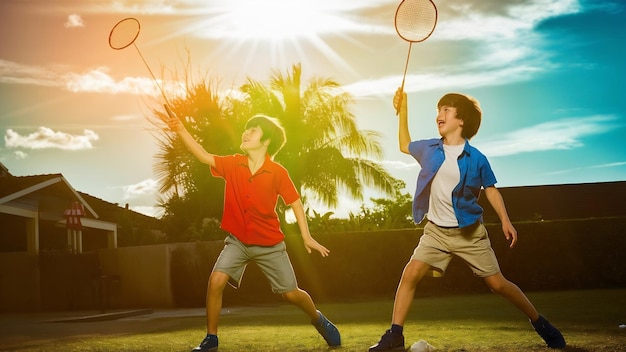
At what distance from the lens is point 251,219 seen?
6484mm

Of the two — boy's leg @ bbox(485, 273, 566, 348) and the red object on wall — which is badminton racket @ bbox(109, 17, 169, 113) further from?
the red object on wall

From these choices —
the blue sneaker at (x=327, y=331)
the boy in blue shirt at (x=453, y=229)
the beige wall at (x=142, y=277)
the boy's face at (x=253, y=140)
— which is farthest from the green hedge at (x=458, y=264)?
the boy in blue shirt at (x=453, y=229)

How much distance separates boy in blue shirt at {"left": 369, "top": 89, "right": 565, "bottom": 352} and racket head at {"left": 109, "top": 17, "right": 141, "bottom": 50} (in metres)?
3.46

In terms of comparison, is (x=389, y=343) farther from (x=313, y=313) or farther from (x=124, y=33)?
(x=124, y=33)

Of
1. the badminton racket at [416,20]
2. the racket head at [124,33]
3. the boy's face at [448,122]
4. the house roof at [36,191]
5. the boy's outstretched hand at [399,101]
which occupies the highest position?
the house roof at [36,191]

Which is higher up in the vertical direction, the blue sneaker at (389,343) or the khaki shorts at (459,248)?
the khaki shorts at (459,248)

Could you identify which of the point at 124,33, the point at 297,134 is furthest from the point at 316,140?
the point at 124,33

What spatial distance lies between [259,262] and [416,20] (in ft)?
8.24

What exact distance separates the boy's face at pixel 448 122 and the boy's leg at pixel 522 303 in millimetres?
1124

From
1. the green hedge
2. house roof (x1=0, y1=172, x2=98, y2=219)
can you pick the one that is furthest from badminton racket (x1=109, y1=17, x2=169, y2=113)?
house roof (x1=0, y1=172, x2=98, y2=219)

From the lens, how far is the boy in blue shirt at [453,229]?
6.06 meters

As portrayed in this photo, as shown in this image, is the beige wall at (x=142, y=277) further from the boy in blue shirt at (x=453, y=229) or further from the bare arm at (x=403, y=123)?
the boy in blue shirt at (x=453, y=229)

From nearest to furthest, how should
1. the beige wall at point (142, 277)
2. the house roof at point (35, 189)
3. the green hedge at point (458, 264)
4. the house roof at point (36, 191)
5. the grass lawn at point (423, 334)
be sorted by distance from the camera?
the grass lawn at point (423, 334), the green hedge at point (458, 264), the beige wall at point (142, 277), the house roof at point (35, 189), the house roof at point (36, 191)

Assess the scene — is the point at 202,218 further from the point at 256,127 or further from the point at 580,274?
the point at 256,127
